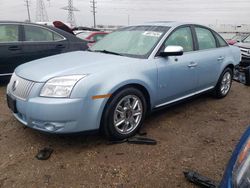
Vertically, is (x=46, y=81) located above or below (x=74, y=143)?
above

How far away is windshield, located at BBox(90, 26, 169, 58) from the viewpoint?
3.44 metres

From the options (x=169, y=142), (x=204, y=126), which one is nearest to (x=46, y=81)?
(x=169, y=142)

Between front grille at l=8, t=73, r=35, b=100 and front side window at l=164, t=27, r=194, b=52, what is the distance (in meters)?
1.98

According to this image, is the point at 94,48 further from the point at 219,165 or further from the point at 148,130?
the point at 219,165

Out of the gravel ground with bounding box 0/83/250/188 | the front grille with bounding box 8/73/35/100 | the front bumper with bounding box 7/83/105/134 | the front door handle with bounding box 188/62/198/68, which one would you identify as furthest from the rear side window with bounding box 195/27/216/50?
→ the front grille with bounding box 8/73/35/100

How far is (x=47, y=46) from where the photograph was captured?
575 cm

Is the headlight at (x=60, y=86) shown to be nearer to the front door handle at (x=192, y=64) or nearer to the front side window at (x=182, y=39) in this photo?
the front side window at (x=182, y=39)

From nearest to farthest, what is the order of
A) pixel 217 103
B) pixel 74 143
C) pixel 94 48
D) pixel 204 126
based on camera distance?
1. pixel 74 143
2. pixel 204 126
3. pixel 94 48
4. pixel 217 103

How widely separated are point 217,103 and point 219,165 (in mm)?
2287

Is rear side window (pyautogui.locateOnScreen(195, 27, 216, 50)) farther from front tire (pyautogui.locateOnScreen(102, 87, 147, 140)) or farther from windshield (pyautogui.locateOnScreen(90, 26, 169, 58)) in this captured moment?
front tire (pyautogui.locateOnScreen(102, 87, 147, 140))

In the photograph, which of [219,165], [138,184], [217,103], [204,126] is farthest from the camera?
[217,103]

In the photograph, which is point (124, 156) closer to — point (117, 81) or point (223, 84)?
point (117, 81)

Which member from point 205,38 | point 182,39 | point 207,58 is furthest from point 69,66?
point 205,38

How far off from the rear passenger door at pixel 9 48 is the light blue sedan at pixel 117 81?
2.25 meters
